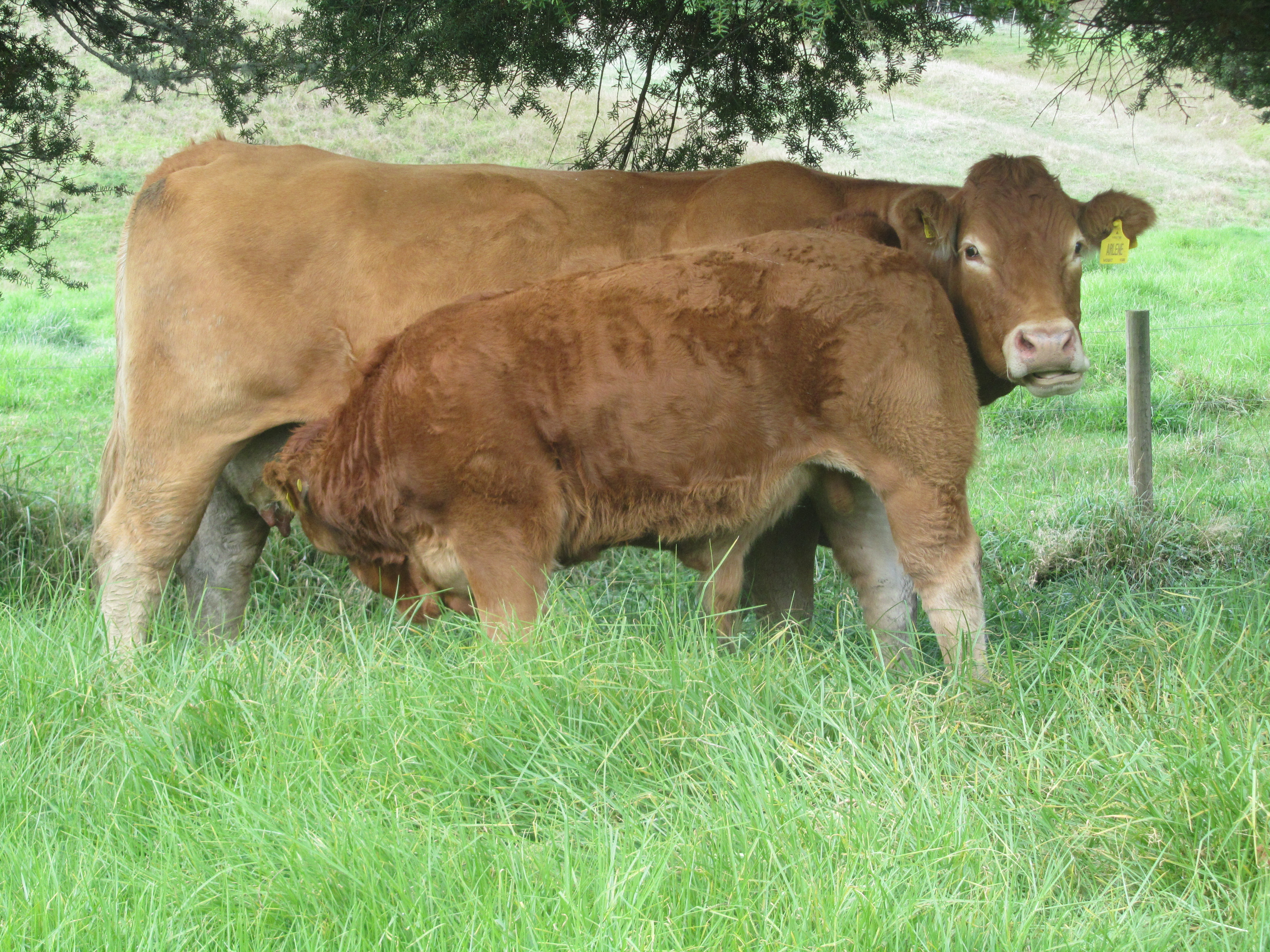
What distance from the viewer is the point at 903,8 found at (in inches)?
210

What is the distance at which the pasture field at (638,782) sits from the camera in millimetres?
2330

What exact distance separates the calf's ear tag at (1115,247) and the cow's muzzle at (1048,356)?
74 centimetres

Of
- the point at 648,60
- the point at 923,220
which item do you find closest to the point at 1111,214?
the point at 923,220

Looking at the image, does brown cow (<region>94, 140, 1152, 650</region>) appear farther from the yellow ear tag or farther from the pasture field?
the pasture field

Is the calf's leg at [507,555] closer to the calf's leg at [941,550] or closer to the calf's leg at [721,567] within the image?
the calf's leg at [721,567]

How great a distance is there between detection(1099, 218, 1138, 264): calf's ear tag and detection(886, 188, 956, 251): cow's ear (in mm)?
676

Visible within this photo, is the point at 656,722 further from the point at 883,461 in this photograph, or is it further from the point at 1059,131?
the point at 1059,131

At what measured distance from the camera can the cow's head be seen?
14.0 feet

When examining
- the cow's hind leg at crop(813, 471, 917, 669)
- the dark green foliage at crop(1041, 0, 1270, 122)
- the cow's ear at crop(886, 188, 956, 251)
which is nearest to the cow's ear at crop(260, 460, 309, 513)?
the cow's hind leg at crop(813, 471, 917, 669)

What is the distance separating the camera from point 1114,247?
4867 millimetres

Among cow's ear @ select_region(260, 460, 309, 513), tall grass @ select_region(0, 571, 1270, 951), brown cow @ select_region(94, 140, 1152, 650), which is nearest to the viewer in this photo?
tall grass @ select_region(0, 571, 1270, 951)

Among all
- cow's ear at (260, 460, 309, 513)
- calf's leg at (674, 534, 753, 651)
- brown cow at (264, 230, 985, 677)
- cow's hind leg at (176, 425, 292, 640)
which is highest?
brown cow at (264, 230, 985, 677)

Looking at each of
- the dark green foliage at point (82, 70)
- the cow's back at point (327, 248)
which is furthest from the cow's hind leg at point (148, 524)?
the dark green foliage at point (82, 70)

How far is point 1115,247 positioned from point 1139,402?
2.45 metres
